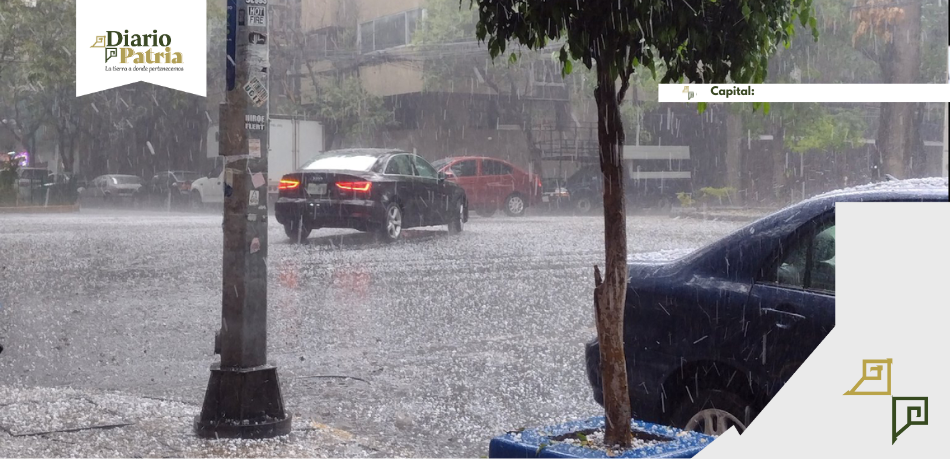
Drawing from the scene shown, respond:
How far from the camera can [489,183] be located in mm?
27969

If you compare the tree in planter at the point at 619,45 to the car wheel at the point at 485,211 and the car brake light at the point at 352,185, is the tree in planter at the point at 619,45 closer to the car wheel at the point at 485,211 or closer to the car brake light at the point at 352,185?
the car brake light at the point at 352,185

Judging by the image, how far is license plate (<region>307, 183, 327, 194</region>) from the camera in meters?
17.3

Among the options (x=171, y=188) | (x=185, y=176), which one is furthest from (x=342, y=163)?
(x=185, y=176)

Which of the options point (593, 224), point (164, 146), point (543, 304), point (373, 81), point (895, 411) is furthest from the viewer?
point (164, 146)

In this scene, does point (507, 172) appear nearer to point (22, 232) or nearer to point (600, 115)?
point (22, 232)

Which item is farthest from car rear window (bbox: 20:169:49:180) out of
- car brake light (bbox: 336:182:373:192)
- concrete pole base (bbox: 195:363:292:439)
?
concrete pole base (bbox: 195:363:292:439)

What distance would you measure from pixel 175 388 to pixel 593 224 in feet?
57.5

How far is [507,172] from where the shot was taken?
28.6 metres

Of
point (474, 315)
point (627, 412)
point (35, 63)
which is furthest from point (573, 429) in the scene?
point (35, 63)

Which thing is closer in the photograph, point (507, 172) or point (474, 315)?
point (474, 315)

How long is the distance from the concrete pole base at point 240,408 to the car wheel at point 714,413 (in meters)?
2.11

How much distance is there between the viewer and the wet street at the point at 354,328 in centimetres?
704

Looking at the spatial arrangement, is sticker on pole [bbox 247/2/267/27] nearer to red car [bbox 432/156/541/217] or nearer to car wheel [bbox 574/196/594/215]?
red car [bbox 432/156/541/217]

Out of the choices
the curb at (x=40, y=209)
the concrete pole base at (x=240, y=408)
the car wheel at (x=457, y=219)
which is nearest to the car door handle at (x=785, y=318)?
the concrete pole base at (x=240, y=408)
